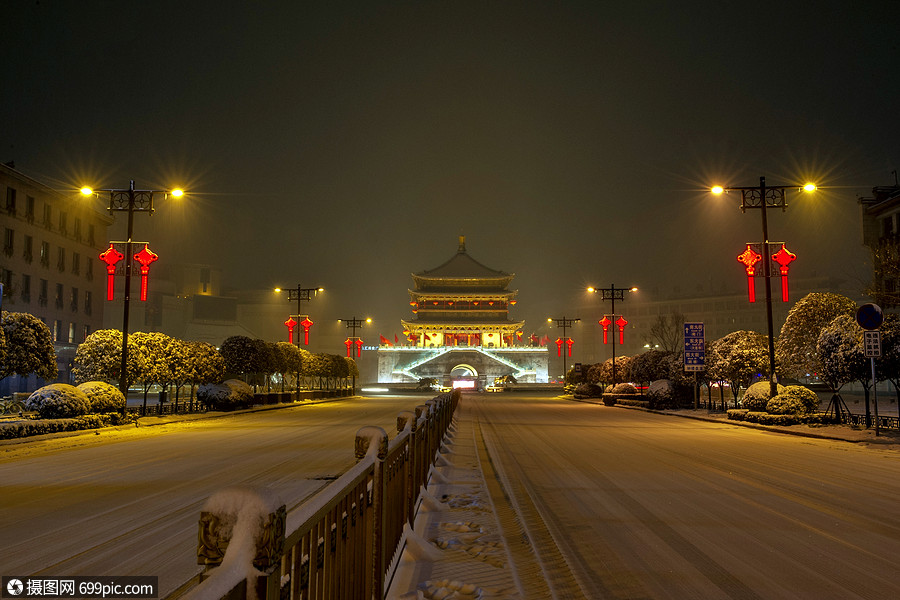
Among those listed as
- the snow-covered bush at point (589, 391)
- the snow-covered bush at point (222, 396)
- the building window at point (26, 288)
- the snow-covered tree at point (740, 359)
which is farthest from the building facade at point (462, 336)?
the snow-covered tree at point (740, 359)

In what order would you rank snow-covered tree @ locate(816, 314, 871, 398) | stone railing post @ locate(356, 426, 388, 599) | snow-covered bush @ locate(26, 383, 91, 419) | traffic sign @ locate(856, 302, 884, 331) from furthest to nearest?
1. snow-covered tree @ locate(816, 314, 871, 398)
2. snow-covered bush @ locate(26, 383, 91, 419)
3. traffic sign @ locate(856, 302, 884, 331)
4. stone railing post @ locate(356, 426, 388, 599)

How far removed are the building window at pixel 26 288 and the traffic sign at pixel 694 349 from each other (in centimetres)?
4115

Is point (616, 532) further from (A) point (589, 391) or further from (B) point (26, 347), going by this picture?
(A) point (589, 391)

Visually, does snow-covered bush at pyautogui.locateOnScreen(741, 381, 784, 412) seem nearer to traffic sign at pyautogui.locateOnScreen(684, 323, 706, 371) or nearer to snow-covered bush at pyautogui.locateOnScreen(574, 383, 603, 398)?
traffic sign at pyautogui.locateOnScreen(684, 323, 706, 371)

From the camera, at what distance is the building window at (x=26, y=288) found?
46.0 meters

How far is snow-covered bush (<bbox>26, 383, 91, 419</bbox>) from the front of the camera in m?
21.2

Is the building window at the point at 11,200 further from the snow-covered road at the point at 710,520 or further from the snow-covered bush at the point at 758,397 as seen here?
the snow-covered bush at the point at 758,397

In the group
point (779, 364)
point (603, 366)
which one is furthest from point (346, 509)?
point (603, 366)

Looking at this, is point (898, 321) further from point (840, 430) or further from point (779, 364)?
point (779, 364)

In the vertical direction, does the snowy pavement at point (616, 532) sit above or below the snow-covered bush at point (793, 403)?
below

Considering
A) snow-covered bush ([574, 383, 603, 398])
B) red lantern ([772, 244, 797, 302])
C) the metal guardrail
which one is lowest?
snow-covered bush ([574, 383, 603, 398])

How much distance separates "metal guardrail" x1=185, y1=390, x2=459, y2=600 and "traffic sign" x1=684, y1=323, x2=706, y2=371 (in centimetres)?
2786

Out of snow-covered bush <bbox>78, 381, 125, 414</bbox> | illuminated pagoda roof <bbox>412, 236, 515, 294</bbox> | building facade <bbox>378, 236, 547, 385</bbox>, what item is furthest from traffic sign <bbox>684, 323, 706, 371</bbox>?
illuminated pagoda roof <bbox>412, 236, 515, 294</bbox>

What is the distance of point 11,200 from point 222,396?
22.7 meters
